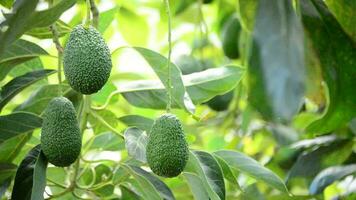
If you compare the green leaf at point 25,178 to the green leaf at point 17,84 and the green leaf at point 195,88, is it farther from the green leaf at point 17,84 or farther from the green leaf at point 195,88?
the green leaf at point 195,88

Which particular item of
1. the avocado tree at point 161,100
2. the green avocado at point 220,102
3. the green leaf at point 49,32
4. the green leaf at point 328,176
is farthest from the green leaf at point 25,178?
the green avocado at point 220,102

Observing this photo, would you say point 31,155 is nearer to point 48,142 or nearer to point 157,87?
point 48,142

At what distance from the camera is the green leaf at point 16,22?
983mm

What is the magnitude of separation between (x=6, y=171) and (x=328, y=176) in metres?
0.73

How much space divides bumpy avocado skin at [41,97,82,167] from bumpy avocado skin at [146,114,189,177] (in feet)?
0.38

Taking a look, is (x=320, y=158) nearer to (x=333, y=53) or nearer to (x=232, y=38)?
(x=232, y=38)

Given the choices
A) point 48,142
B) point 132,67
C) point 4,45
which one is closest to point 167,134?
point 48,142

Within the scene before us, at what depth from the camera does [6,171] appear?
1.36m

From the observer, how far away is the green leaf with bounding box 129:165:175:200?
1.37m

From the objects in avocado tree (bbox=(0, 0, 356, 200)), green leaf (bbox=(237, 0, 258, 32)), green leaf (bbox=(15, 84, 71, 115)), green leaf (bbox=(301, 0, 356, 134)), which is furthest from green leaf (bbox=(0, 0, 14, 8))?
green leaf (bbox=(301, 0, 356, 134))

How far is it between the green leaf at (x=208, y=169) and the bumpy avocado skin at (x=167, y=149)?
0.06 m

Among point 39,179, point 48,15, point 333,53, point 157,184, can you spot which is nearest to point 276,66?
point 333,53

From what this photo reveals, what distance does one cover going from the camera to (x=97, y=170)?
1.63 m

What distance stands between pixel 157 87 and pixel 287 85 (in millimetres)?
848
